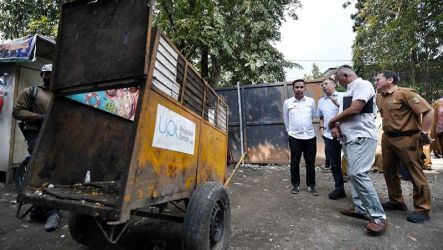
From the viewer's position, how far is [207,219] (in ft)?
7.84

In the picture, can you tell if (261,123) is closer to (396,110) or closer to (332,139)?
(332,139)

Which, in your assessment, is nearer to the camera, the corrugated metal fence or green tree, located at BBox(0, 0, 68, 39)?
the corrugated metal fence

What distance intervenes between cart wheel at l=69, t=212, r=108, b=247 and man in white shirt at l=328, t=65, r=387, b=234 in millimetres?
2984

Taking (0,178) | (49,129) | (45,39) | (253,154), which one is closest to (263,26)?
(253,154)

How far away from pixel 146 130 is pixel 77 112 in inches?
52.9

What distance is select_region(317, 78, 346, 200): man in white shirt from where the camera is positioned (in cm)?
493

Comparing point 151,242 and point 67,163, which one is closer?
point 67,163

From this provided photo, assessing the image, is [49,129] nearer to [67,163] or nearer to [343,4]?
[67,163]

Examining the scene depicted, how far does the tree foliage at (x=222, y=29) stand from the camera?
32.2 feet

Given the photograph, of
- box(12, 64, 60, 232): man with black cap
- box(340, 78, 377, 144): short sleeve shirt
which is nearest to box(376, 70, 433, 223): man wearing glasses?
box(340, 78, 377, 144): short sleeve shirt

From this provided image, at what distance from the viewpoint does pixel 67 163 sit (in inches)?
111

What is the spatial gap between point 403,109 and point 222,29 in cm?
800

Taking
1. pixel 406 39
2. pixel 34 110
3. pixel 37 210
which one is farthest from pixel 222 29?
pixel 406 39

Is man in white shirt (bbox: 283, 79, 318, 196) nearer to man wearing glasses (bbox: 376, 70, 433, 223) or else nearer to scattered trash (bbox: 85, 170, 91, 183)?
man wearing glasses (bbox: 376, 70, 433, 223)
